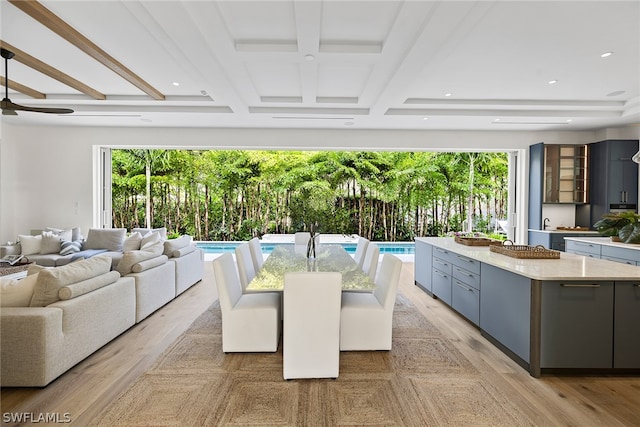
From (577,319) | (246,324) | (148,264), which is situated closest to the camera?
(577,319)

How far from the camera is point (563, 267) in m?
2.79

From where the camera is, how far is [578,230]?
6.10 metres

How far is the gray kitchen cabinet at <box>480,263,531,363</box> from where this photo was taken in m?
2.61

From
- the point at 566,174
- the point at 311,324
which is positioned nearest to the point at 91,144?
the point at 311,324

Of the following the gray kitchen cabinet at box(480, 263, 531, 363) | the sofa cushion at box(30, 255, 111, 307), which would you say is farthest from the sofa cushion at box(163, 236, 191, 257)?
the gray kitchen cabinet at box(480, 263, 531, 363)

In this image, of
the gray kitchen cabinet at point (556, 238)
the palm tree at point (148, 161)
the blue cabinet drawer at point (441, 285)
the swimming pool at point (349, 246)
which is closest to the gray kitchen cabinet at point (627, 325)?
the blue cabinet drawer at point (441, 285)

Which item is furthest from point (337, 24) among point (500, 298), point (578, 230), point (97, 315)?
point (578, 230)

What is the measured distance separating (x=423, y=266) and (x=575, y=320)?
2609mm

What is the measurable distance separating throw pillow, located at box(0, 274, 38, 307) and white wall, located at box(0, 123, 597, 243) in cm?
452

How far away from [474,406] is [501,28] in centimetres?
298

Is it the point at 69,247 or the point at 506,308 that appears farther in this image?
the point at 69,247

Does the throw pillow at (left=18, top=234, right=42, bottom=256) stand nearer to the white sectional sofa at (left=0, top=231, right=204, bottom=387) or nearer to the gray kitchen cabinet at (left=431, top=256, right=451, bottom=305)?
the white sectional sofa at (left=0, top=231, right=204, bottom=387)

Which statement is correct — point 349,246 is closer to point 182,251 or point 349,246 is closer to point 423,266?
point 423,266

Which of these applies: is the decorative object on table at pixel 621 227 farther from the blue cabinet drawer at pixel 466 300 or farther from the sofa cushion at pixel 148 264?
the sofa cushion at pixel 148 264
